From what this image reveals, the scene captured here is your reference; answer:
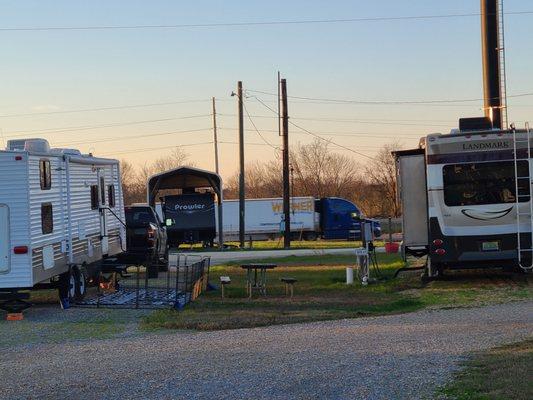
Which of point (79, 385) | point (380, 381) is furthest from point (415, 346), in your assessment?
point (79, 385)

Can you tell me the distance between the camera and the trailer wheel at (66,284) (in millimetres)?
17688

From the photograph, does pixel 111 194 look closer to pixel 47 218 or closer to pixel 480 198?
pixel 47 218

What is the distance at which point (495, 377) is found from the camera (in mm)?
8375

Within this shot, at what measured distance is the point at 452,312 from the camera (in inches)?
580

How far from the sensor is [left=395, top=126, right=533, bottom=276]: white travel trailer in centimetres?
1786

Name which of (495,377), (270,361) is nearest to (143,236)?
(270,361)

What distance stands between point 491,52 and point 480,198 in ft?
26.9

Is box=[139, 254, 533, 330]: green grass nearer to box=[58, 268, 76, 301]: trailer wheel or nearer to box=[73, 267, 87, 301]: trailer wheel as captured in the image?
box=[73, 267, 87, 301]: trailer wheel

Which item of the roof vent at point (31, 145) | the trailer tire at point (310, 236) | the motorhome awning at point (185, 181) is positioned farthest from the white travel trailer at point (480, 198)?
the trailer tire at point (310, 236)

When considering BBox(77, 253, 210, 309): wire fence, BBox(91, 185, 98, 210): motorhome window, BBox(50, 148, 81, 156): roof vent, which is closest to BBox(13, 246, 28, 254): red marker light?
BBox(77, 253, 210, 309): wire fence

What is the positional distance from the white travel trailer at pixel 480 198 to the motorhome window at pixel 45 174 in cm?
751

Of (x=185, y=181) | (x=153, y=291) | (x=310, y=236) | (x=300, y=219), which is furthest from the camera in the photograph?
(x=310, y=236)

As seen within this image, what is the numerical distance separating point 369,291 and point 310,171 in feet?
226

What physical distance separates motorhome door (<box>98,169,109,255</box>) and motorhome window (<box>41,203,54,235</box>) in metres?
3.37
